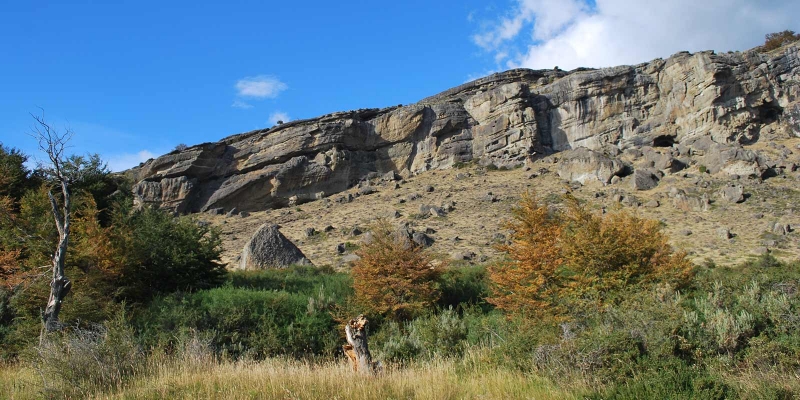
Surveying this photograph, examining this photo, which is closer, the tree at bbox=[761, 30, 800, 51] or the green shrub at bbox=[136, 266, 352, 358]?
the green shrub at bbox=[136, 266, 352, 358]

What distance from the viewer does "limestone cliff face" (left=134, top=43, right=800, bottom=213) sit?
37.1m

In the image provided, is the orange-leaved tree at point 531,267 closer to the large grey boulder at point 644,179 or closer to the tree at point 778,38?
the large grey boulder at point 644,179

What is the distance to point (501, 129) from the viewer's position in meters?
43.6

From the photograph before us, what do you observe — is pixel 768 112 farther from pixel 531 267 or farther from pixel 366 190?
pixel 531 267

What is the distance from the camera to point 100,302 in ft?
37.8

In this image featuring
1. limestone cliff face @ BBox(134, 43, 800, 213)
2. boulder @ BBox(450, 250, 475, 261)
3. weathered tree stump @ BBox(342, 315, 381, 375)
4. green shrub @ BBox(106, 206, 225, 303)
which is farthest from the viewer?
limestone cliff face @ BBox(134, 43, 800, 213)

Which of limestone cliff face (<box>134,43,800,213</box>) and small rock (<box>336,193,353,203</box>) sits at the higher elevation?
limestone cliff face (<box>134,43,800,213</box>)

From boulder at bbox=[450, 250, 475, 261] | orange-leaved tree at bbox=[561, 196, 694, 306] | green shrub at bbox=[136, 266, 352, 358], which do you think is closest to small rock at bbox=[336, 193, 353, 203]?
boulder at bbox=[450, 250, 475, 261]

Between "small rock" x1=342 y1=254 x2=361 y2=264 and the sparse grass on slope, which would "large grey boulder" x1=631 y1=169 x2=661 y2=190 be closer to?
"small rock" x1=342 y1=254 x2=361 y2=264

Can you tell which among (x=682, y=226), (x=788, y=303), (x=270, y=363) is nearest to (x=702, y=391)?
(x=788, y=303)

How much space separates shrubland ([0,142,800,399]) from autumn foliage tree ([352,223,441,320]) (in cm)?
5

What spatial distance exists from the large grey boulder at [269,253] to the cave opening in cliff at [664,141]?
3003 cm

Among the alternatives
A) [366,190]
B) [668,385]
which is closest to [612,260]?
[668,385]

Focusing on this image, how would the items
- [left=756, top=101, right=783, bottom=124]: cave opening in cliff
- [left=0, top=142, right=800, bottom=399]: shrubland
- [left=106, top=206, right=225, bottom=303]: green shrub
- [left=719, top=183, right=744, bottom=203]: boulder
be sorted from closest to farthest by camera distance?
[left=0, top=142, right=800, bottom=399]: shrubland, [left=106, top=206, right=225, bottom=303]: green shrub, [left=719, top=183, right=744, bottom=203]: boulder, [left=756, top=101, right=783, bottom=124]: cave opening in cliff
